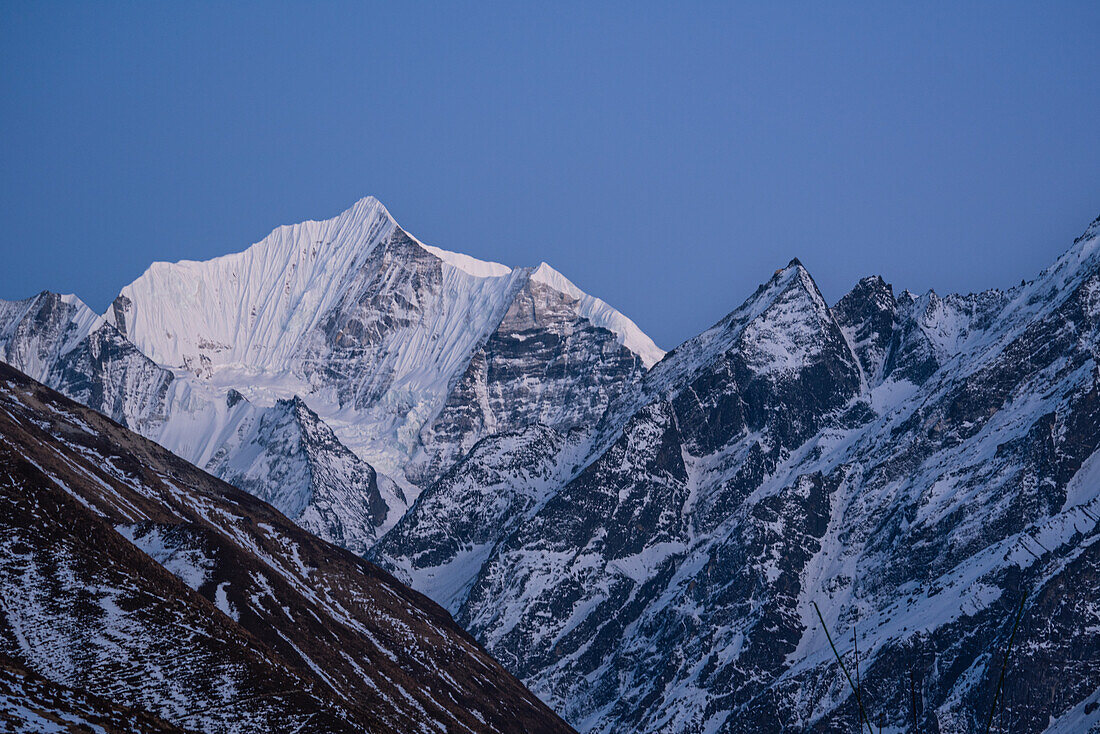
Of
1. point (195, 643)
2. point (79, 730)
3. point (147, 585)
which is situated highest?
point (147, 585)

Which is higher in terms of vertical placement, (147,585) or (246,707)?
(147,585)

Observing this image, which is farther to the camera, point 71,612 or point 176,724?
point 71,612

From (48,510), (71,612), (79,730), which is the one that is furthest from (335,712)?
(79,730)

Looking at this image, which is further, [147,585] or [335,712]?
[147,585]

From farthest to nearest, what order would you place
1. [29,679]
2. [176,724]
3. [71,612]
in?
[71,612], [176,724], [29,679]

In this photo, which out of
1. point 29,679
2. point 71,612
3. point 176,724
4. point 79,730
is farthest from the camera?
point 71,612

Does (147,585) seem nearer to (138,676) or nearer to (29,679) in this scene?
(138,676)

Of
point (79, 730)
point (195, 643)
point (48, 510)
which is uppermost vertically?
point (48, 510)

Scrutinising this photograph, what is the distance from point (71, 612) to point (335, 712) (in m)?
27.0

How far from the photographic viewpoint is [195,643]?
563 feet

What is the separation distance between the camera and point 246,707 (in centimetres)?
16175

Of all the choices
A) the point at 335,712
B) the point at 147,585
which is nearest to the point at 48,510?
the point at 147,585

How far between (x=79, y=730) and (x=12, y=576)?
64.8 m

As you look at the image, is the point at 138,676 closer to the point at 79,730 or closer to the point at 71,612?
the point at 71,612
